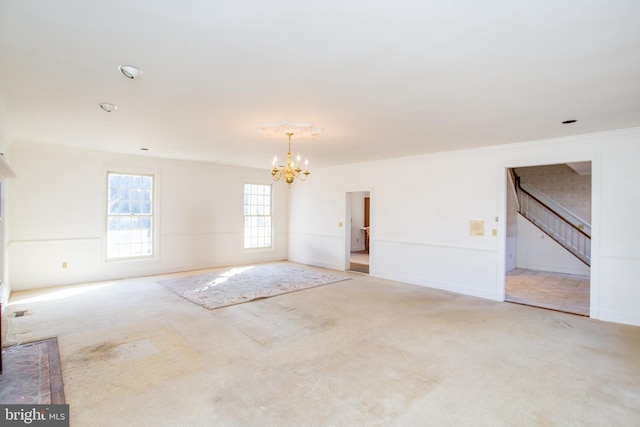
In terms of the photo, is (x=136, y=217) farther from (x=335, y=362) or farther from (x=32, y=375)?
(x=335, y=362)

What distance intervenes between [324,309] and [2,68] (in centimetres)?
406

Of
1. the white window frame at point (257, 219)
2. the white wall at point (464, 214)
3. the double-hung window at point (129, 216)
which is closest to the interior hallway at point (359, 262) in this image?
the white wall at point (464, 214)

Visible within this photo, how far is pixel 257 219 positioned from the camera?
845 cm

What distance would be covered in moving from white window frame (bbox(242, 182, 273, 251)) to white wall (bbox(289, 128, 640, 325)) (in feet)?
3.13

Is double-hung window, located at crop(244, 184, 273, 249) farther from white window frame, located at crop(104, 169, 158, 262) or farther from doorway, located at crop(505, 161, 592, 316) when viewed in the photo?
doorway, located at crop(505, 161, 592, 316)

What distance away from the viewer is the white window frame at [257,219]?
324 inches

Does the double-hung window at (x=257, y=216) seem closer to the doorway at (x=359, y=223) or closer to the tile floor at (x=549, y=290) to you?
the doorway at (x=359, y=223)

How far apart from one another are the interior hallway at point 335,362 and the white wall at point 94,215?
3.66 ft

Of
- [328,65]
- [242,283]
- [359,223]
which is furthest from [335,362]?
[359,223]

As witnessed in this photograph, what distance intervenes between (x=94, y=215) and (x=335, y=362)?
18.1 feet

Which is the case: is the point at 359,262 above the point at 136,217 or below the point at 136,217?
below

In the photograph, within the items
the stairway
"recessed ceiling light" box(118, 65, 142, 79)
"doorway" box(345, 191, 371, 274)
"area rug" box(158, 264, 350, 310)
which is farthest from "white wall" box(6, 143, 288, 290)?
the stairway

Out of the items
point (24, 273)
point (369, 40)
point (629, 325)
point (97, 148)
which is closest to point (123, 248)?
Result: point (24, 273)

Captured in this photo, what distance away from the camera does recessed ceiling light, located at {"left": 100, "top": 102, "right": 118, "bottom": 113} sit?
3.29 meters
